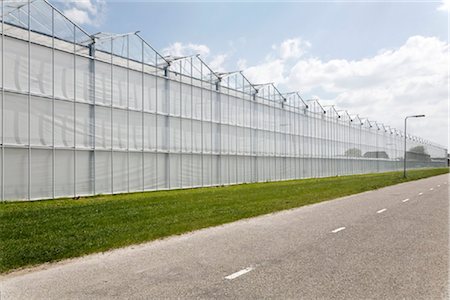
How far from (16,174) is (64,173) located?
2.88 m

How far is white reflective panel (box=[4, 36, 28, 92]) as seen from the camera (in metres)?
21.3

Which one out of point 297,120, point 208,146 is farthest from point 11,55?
point 297,120

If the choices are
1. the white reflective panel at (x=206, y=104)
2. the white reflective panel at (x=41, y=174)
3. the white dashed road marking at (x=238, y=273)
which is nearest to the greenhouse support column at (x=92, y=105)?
the white reflective panel at (x=41, y=174)

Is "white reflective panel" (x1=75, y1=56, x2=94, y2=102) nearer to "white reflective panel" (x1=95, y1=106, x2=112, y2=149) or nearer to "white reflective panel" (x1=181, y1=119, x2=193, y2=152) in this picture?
"white reflective panel" (x1=95, y1=106, x2=112, y2=149)

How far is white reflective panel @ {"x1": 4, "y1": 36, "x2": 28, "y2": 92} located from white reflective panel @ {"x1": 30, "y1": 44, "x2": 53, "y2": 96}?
1.29 ft

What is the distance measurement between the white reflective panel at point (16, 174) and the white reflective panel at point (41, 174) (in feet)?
1.29

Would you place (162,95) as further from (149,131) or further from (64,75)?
(64,75)

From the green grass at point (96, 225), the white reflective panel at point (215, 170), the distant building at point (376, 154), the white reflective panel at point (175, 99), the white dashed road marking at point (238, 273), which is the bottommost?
the green grass at point (96, 225)

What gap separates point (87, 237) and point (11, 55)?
49.4 feet

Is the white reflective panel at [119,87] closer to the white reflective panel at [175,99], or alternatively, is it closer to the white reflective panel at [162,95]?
the white reflective panel at [162,95]

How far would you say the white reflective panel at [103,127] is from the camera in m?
25.9

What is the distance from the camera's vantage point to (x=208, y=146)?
3544 cm

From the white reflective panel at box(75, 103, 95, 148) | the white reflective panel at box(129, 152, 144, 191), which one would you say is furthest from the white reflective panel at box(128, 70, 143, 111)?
the white reflective panel at box(75, 103, 95, 148)

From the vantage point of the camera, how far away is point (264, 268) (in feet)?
25.0
